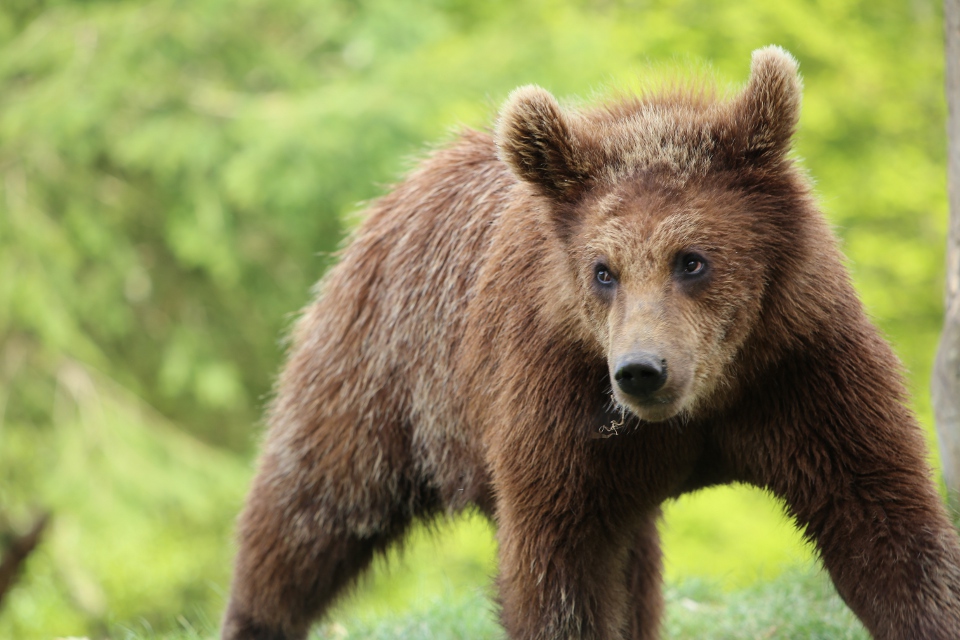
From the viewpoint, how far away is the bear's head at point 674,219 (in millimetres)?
3656

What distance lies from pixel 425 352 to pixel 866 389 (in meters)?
1.95

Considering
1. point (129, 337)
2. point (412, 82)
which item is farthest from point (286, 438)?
point (129, 337)

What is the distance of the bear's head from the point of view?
12.0 feet

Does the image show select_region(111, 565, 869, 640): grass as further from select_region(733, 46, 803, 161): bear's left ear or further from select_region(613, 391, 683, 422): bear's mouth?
select_region(733, 46, 803, 161): bear's left ear

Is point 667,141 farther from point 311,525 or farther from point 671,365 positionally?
point 311,525

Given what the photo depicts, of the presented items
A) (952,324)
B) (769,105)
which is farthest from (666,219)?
(952,324)

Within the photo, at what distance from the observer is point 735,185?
388cm

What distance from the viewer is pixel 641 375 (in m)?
3.51

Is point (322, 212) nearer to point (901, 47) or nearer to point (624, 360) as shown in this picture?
point (901, 47)

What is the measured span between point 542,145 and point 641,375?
3.16 feet

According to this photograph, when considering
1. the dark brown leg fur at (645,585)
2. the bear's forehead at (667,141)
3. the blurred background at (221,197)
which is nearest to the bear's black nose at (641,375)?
the bear's forehead at (667,141)

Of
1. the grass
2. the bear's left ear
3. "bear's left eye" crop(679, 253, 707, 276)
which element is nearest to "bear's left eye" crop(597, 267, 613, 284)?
"bear's left eye" crop(679, 253, 707, 276)

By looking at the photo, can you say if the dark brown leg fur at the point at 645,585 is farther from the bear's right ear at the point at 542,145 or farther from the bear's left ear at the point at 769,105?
the bear's left ear at the point at 769,105

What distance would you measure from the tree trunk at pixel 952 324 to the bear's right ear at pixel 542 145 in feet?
7.82
